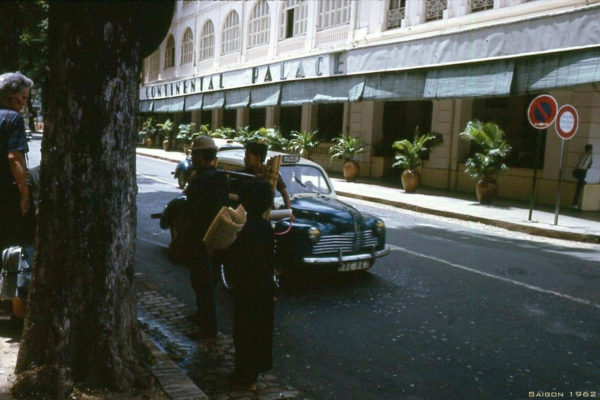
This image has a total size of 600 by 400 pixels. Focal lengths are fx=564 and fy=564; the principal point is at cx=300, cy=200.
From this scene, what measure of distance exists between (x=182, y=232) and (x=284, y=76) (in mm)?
21332

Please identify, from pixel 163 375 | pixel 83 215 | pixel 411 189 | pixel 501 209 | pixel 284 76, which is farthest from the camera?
pixel 284 76

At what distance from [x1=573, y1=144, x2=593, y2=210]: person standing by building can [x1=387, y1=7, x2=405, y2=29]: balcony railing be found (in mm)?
8929

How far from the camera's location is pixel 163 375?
3.89 metres

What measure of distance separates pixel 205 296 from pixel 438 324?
2.35 meters

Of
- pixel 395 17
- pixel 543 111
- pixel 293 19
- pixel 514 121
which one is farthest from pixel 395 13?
pixel 543 111

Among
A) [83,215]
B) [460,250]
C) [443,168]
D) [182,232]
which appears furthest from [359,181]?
[83,215]

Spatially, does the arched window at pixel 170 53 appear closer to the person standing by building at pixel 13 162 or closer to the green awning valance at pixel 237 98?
the green awning valance at pixel 237 98

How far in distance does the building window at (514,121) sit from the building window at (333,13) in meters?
7.46

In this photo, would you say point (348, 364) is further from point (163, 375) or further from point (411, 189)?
point (411, 189)

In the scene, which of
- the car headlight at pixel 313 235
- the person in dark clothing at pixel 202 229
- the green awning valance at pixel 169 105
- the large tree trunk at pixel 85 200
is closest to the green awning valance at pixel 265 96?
the green awning valance at pixel 169 105

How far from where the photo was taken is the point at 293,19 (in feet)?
92.6

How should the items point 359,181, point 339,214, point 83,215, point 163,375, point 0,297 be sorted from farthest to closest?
1. point 359,181
2. point 339,214
3. point 0,297
4. point 163,375
5. point 83,215

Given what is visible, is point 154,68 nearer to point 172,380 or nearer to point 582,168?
point 582,168

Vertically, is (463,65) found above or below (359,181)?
above
